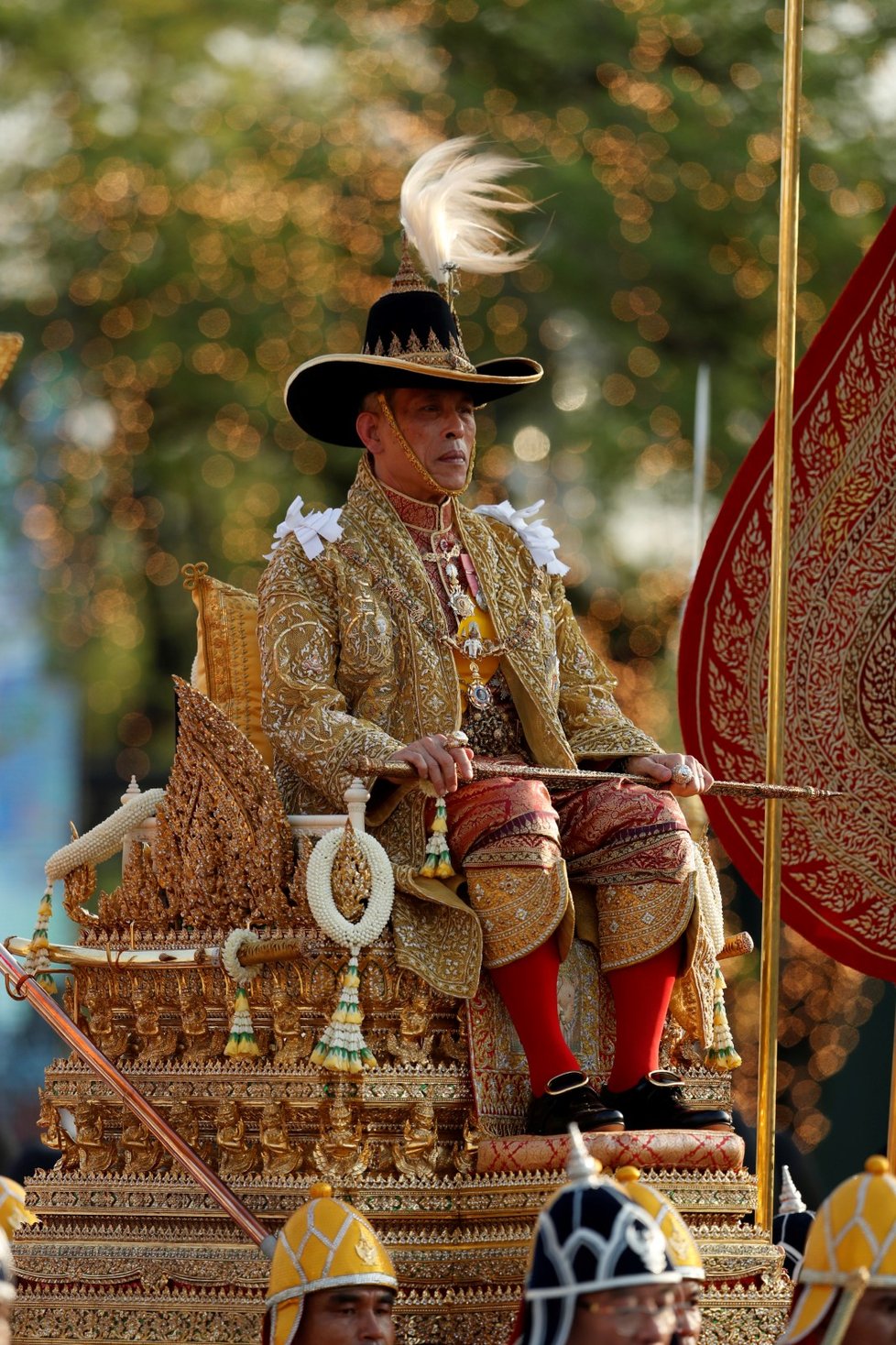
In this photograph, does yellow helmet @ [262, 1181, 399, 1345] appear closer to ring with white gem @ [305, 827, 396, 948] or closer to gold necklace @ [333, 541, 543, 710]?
ring with white gem @ [305, 827, 396, 948]

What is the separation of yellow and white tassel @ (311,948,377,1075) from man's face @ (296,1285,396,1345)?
0.81 meters

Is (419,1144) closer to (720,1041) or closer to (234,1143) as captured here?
(234,1143)

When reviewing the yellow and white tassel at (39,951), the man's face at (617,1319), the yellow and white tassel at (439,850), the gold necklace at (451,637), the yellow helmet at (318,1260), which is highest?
the gold necklace at (451,637)

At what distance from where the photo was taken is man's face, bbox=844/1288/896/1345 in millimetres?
4383

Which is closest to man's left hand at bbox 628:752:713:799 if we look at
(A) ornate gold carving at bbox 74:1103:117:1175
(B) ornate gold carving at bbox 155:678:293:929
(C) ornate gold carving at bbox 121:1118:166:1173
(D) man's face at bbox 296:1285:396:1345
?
(B) ornate gold carving at bbox 155:678:293:929

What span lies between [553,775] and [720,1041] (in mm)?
854

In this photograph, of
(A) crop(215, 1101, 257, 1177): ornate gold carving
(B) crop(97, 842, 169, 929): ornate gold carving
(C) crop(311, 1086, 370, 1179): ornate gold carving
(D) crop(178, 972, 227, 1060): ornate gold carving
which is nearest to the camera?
(C) crop(311, 1086, 370, 1179): ornate gold carving

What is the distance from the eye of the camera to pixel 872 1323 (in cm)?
439

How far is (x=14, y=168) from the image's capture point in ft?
50.1

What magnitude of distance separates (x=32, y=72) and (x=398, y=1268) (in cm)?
1122

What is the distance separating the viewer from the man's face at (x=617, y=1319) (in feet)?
13.2

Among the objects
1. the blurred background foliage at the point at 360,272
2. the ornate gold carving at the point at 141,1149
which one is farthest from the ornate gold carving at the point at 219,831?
the blurred background foliage at the point at 360,272

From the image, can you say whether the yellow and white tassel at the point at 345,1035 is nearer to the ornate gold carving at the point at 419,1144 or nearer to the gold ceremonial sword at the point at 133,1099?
the ornate gold carving at the point at 419,1144

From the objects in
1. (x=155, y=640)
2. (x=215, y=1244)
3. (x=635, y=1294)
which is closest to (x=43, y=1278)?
(x=215, y=1244)
